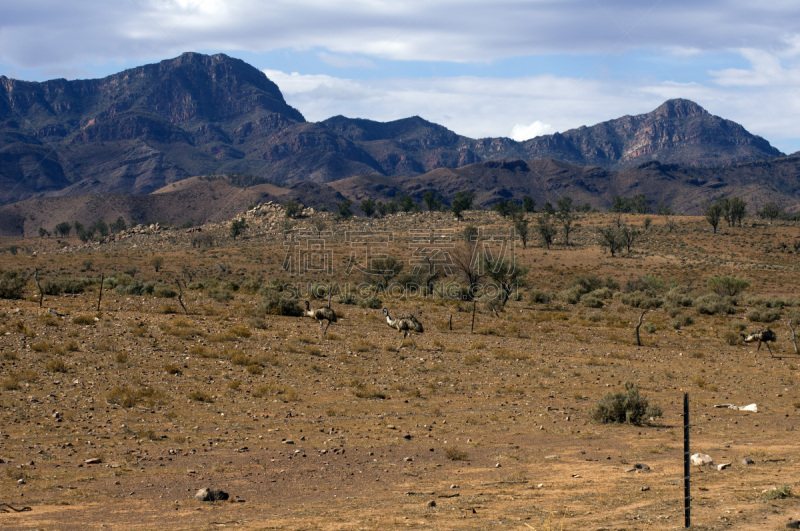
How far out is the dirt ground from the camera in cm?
888

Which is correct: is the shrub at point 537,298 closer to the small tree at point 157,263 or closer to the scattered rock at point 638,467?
the scattered rock at point 638,467

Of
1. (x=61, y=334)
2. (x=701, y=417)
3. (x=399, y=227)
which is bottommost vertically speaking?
(x=701, y=417)

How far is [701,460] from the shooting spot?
1102 centimetres

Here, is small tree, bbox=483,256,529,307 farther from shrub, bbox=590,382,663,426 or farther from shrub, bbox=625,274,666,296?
shrub, bbox=590,382,663,426

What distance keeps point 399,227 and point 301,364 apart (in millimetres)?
80098

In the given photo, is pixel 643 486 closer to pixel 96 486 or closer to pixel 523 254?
pixel 96 486

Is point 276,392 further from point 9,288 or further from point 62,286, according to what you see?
point 62,286

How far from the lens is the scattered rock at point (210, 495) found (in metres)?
9.39

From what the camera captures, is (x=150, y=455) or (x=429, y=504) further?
(x=150, y=455)

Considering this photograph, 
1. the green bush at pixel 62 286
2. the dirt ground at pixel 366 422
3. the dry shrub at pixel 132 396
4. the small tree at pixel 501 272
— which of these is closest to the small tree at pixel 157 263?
the green bush at pixel 62 286

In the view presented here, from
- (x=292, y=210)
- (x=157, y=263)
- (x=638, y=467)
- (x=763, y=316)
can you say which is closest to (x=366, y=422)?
(x=638, y=467)

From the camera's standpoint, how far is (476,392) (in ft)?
57.0

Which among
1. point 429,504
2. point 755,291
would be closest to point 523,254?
point 755,291

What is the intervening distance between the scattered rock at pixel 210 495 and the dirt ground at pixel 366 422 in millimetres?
145
